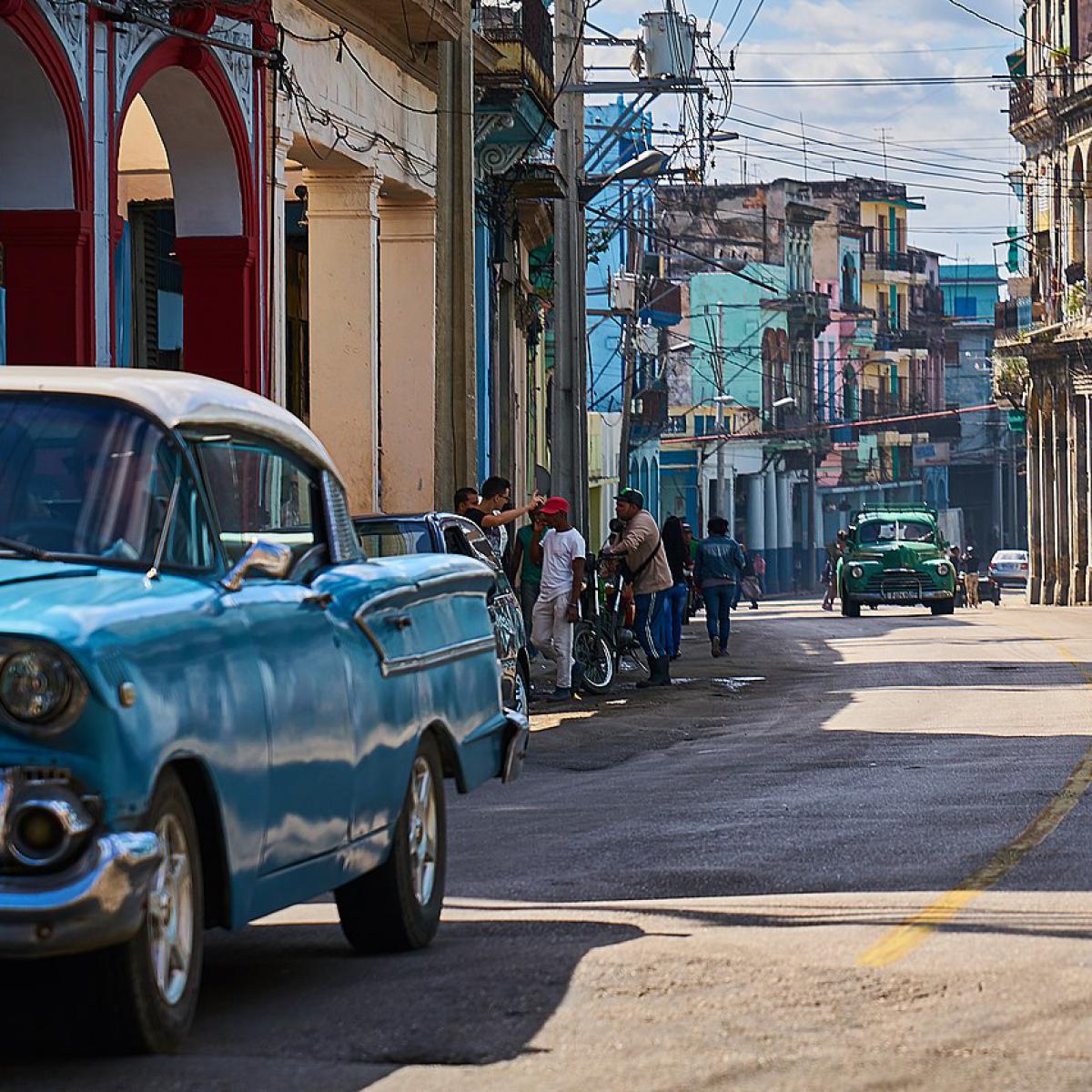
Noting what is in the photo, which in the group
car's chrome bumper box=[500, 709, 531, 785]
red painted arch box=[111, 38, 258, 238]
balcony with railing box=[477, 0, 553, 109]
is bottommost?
car's chrome bumper box=[500, 709, 531, 785]

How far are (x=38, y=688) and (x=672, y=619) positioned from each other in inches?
724

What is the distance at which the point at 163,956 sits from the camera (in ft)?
20.8

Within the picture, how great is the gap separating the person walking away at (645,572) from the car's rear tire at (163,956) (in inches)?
652

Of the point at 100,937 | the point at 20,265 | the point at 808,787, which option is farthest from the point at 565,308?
the point at 100,937

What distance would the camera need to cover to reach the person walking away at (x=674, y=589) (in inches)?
933

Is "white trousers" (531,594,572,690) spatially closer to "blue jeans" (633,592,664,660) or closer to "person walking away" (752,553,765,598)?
"blue jeans" (633,592,664,660)

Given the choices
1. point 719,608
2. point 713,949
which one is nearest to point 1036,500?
point 719,608

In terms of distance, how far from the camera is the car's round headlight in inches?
233

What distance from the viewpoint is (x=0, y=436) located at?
693 cm

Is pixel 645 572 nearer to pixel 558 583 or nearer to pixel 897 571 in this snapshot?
pixel 558 583

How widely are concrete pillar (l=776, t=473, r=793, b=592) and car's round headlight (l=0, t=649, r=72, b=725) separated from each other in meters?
92.3

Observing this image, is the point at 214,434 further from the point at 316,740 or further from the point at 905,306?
the point at 905,306

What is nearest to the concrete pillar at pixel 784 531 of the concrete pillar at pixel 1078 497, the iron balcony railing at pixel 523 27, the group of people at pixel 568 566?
the concrete pillar at pixel 1078 497

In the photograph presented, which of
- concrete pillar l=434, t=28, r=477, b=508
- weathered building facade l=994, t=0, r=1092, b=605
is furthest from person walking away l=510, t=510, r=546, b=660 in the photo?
weathered building facade l=994, t=0, r=1092, b=605
